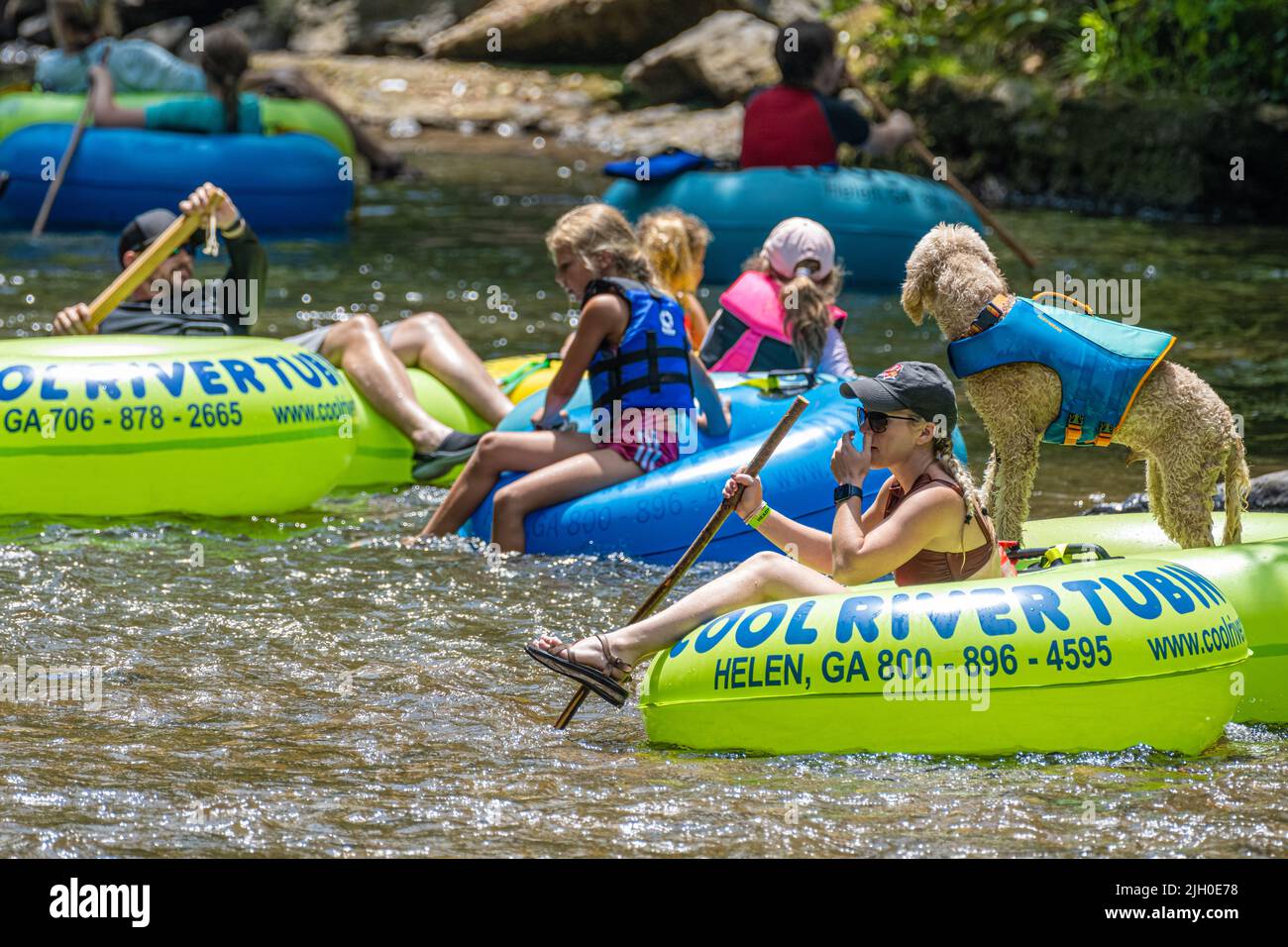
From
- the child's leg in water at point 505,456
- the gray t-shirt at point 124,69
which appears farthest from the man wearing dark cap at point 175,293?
the gray t-shirt at point 124,69

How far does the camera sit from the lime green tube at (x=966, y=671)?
14.0ft

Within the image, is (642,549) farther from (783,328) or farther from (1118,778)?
(1118,778)

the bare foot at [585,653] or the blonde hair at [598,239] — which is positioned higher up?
the blonde hair at [598,239]

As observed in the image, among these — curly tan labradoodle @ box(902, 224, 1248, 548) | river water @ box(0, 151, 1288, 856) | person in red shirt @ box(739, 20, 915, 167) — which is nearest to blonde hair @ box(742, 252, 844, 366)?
river water @ box(0, 151, 1288, 856)

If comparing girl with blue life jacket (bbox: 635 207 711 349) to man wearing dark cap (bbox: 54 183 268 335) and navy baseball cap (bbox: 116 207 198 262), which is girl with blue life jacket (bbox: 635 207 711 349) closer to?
man wearing dark cap (bbox: 54 183 268 335)

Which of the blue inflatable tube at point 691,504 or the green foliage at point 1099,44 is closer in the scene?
the blue inflatable tube at point 691,504

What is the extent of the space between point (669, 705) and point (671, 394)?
79.6 inches

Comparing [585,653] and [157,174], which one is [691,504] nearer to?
[585,653]

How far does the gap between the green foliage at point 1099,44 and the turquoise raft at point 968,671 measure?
10.6m

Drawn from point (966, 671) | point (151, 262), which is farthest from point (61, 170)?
point (966, 671)

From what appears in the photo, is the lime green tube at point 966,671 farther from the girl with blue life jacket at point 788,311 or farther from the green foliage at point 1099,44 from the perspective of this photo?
the green foliage at point 1099,44

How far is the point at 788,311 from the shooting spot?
266 inches

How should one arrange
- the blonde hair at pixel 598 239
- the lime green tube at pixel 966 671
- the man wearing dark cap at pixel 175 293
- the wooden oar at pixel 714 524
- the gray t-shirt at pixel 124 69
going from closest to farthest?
the lime green tube at pixel 966 671
the wooden oar at pixel 714 524
the blonde hair at pixel 598 239
the man wearing dark cap at pixel 175 293
the gray t-shirt at pixel 124 69
